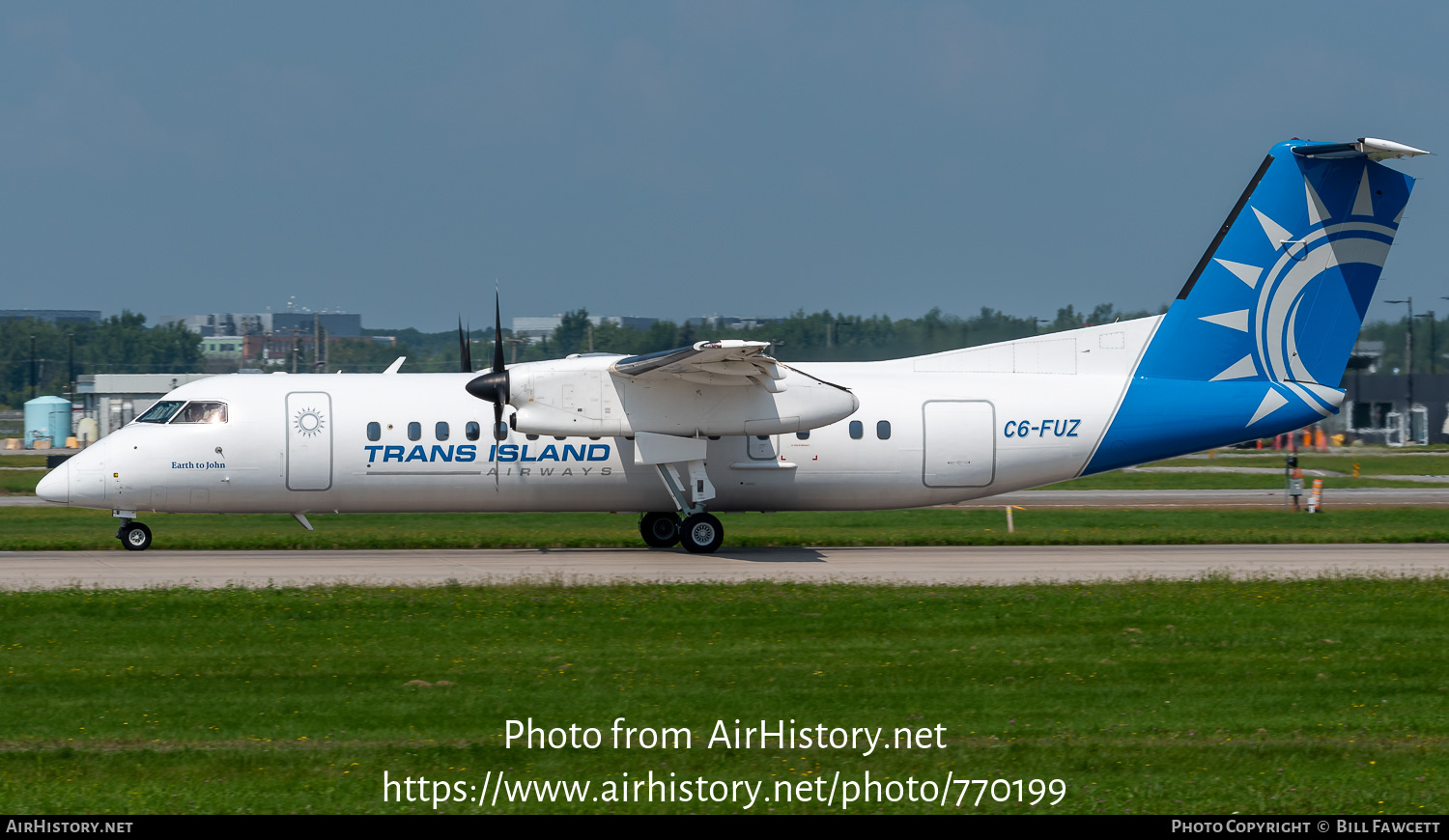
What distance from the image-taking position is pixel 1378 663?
12.6 meters

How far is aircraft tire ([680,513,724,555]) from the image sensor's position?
69.6ft

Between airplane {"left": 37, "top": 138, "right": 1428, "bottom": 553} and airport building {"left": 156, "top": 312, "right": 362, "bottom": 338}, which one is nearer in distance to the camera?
airplane {"left": 37, "top": 138, "right": 1428, "bottom": 553}

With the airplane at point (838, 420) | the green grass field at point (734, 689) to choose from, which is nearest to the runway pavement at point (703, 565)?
the airplane at point (838, 420)

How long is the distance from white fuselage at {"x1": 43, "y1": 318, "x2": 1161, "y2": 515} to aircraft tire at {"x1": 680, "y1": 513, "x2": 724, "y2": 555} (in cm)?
42

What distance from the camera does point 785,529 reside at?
27.1 meters

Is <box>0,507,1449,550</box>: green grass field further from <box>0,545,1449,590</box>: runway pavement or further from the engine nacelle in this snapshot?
the engine nacelle

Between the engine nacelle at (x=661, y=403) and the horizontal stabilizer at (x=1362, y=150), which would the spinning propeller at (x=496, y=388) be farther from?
the horizontal stabilizer at (x=1362, y=150)

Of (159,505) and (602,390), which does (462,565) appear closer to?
(602,390)

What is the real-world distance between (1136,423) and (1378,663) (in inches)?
360

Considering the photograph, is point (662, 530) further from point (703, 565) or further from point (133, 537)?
point (133, 537)

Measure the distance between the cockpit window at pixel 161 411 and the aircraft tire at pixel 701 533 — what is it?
8.81m

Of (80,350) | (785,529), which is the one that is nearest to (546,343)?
(785,529)

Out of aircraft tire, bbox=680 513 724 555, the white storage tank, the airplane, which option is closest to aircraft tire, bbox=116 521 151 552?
the airplane
